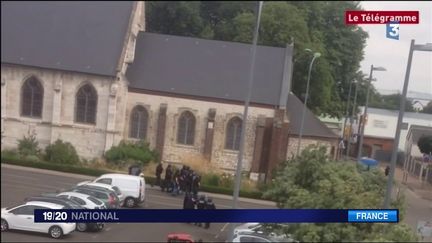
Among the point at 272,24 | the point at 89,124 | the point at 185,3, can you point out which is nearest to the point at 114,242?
the point at 185,3

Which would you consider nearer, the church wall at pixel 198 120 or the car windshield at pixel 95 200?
the car windshield at pixel 95 200

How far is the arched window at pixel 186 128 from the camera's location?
2300cm

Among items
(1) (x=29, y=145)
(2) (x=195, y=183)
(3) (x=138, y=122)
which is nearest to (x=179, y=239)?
(2) (x=195, y=183)

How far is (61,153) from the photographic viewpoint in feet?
66.1

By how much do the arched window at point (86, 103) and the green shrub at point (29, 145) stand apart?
2.43 metres

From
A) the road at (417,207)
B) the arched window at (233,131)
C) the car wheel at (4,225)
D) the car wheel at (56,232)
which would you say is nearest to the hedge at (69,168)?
the arched window at (233,131)

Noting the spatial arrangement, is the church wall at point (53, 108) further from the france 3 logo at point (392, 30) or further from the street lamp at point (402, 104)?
the france 3 logo at point (392, 30)

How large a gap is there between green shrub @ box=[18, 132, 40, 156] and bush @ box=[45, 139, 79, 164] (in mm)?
495

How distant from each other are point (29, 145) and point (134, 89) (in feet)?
16.1

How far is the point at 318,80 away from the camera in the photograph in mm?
11734

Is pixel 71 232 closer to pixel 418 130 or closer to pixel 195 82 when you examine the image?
pixel 418 130

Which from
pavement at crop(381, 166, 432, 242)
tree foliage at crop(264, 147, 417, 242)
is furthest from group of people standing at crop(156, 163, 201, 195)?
pavement at crop(381, 166, 432, 242)

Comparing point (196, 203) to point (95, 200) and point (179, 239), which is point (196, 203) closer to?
point (179, 239)

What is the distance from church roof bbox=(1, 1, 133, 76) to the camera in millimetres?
17797
